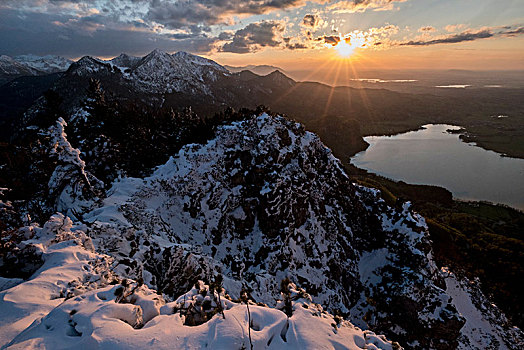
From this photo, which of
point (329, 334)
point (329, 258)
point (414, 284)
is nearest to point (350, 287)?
point (329, 258)

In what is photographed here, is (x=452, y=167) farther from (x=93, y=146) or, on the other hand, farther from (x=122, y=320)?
(x=122, y=320)

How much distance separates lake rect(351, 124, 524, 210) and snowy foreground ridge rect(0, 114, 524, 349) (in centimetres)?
8292

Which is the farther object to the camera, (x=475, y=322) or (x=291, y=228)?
(x=475, y=322)

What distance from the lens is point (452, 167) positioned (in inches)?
5010

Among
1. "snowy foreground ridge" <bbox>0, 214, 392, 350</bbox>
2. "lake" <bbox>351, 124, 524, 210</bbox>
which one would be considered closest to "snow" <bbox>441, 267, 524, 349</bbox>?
"snowy foreground ridge" <bbox>0, 214, 392, 350</bbox>

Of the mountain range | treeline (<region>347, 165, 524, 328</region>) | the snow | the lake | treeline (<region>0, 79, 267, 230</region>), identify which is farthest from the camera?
the lake

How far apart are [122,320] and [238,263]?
822 inches

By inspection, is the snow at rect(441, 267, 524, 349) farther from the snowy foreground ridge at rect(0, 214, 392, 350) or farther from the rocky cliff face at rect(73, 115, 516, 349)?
the snowy foreground ridge at rect(0, 214, 392, 350)

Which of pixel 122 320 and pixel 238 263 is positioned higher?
pixel 122 320

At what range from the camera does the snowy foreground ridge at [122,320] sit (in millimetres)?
6477

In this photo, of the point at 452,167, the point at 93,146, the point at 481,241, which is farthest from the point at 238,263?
the point at 452,167

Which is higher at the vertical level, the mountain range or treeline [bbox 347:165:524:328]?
the mountain range

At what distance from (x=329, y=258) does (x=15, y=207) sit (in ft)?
116

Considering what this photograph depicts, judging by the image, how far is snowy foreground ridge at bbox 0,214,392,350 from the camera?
21.2ft
